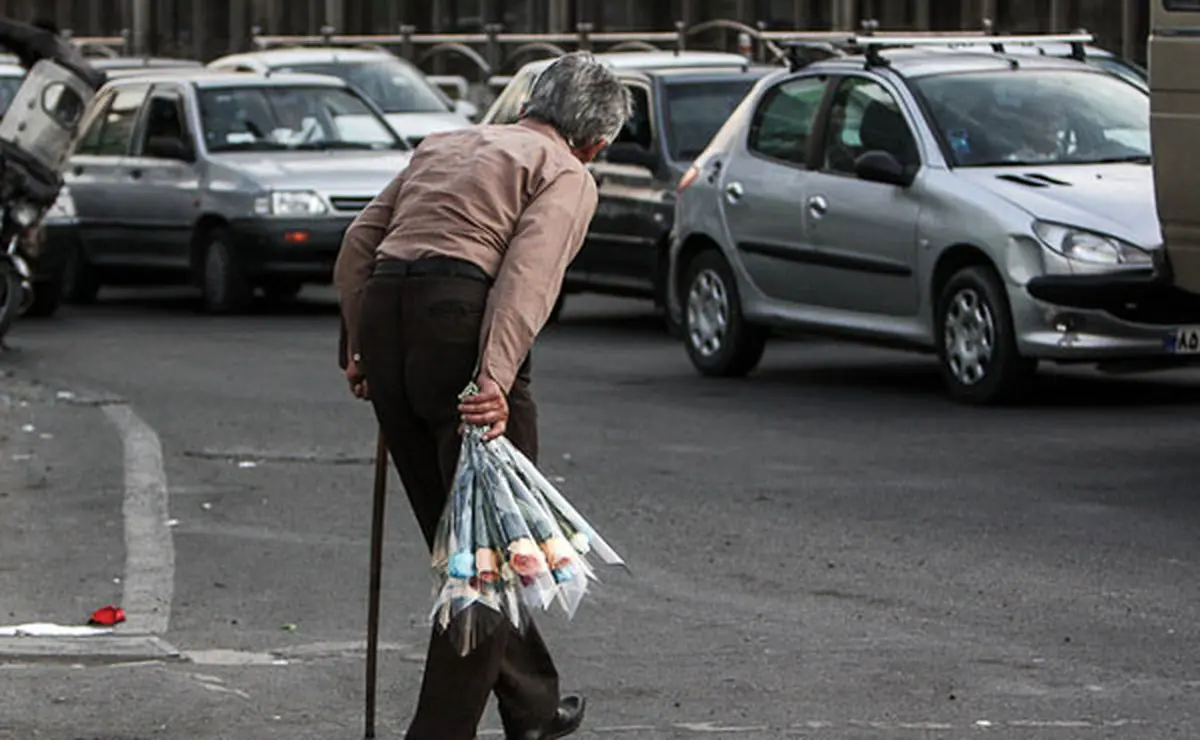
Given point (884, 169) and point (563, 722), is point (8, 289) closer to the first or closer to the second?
point (884, 169)

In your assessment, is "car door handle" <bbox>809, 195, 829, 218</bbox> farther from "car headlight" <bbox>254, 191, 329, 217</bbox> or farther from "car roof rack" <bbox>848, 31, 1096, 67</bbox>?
"car headlight" <bbox>254, 191, 329, 217</bbox>

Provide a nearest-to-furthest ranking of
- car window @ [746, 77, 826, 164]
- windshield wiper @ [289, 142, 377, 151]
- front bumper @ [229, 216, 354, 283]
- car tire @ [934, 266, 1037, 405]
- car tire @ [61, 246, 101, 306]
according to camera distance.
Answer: car tire @ [934, 266, 1037, 405] → car window @ [746, 77, 826, 164] → front bumper @ [229, 216, 354, 283] → windshield wiper @ [289, 142, 377, 151] → car tire @ [61, 246, 101, 306]

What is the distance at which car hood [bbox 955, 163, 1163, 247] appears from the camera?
45.2 ft

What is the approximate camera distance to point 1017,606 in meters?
8.77

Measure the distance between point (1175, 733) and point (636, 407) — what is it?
795cm

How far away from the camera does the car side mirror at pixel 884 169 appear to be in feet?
48.1

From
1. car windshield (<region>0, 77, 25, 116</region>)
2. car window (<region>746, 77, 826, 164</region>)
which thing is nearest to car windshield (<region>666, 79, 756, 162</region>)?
car window (<region>746, 77, 826, 164</region>)

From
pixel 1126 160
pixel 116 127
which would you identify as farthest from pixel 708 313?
pixel 116 127

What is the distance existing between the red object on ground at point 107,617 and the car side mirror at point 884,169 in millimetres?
6692

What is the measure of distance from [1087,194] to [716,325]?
289 centimetres

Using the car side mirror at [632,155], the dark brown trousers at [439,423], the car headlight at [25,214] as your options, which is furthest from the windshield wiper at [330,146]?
the dark brown trousers at [439,423]

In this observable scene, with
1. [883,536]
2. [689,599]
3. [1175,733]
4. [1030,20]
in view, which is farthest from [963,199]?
[1030,20]

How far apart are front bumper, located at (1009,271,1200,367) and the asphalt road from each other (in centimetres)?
32

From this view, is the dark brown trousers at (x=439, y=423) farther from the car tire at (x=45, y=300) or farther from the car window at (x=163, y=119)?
the car window at (x=163, y=119)
